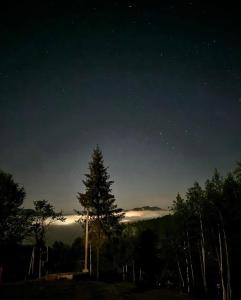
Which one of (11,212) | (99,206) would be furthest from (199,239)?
(11,212)

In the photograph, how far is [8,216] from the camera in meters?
40.1

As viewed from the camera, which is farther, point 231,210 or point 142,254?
point 142,254

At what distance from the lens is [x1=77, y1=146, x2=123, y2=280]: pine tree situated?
135ft

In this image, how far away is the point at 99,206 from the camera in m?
42.6

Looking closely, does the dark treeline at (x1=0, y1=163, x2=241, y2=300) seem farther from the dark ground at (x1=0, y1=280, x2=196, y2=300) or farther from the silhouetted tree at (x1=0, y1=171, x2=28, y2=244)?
the dark ground at (x1=0, y1=280, x2=196, y2=300)

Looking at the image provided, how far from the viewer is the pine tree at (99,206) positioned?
41219mm

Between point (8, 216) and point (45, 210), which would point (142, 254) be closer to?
point (45, 210)

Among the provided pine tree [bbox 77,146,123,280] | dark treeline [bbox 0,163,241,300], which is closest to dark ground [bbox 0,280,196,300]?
dark treeline [bbox 0,163,241,300]

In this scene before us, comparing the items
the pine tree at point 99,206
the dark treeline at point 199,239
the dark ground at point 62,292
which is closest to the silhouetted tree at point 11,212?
the dark treeline at point 199,239

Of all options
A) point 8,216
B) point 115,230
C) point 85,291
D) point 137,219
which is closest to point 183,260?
point 115,230

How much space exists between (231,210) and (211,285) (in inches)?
682

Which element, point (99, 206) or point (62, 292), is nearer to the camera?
point (62, 292)

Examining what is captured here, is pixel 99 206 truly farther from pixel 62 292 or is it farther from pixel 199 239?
pixel 62 292

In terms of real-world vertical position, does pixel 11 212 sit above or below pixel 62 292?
above
